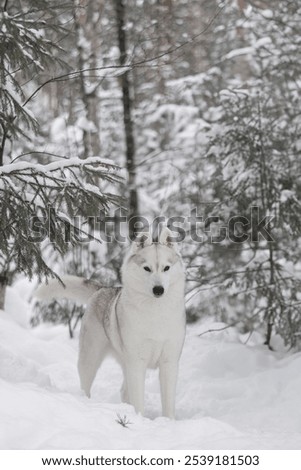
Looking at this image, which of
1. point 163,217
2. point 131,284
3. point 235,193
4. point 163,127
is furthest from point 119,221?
point 163,127

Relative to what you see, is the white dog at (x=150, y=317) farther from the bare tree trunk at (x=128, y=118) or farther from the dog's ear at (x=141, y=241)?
the bare tree trunk at (x=128, y=118)

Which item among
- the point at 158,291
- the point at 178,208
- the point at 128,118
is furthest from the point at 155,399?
the point at 128,118

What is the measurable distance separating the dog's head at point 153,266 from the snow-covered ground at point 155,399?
1102 mm

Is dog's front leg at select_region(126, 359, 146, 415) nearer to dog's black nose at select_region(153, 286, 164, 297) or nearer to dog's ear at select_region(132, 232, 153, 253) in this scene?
dog's black nose at select_region(153, 286, 164, 297)

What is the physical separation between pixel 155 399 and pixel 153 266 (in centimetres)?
209

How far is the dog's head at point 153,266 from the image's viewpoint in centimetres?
516

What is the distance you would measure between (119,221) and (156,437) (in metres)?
6.69

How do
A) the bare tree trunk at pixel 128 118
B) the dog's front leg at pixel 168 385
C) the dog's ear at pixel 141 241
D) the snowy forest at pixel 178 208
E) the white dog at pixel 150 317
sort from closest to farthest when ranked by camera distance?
the snowy forest at pixel 178 208
the white dog at pixel 150 317
the dog's front leg at pixel 168 385
the dog's ear at pixel 141 241
the bare tree trunk at pixel 128 118

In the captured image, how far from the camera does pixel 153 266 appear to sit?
17.2 feet

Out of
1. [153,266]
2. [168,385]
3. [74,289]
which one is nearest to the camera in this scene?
[153,266]

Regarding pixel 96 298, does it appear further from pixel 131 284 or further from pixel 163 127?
pixel 163 127

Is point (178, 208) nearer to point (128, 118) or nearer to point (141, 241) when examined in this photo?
point (128, 118)

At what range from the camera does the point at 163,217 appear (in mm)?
9445

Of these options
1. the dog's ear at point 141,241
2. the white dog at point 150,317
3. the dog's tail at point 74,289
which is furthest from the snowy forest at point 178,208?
the white dog at point 150,317
